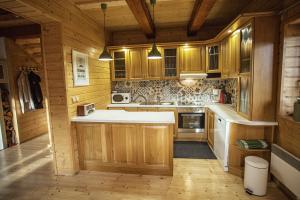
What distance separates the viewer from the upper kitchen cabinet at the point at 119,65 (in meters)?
4.36

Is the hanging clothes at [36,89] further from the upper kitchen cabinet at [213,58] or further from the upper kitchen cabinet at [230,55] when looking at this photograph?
the upper kitchen cabinet at [230,55]

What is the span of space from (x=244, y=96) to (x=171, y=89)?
2.09m

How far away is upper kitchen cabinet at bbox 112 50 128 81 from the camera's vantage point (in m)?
4.36

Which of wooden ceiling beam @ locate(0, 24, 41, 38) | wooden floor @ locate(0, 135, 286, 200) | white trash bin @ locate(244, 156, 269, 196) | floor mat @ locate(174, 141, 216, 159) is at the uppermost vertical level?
wooden ceiling beam @ locate(0, 24, 41, 38)

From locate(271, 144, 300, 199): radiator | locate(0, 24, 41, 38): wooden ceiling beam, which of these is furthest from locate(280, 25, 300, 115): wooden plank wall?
locate(0, 24, 41, 38): wooden ceiling beam

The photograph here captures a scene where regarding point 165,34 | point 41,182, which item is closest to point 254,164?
point 41,182

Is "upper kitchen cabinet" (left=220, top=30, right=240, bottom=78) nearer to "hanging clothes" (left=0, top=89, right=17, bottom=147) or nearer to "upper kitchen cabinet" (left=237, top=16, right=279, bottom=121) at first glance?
"upper kitchen cabinet" (left=237, top=16, right=279, bottom=121)

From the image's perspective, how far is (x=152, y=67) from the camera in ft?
14.1

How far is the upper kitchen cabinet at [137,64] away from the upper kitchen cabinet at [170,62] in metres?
0.50

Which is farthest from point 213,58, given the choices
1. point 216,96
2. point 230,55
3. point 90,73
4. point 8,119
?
point 8,119

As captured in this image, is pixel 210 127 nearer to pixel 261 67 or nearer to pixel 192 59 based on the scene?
pixel 192 59

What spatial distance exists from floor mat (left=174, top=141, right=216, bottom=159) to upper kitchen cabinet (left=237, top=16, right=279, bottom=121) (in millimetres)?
1248

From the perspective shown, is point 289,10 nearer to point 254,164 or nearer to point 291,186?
point 254,164

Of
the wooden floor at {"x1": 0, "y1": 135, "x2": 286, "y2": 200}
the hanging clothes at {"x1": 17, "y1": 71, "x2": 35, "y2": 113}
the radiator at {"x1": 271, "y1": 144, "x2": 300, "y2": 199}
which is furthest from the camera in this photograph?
the hanging clothes at {"x1": 17, "y1": 71, "x2": 35, "y2": 113}
